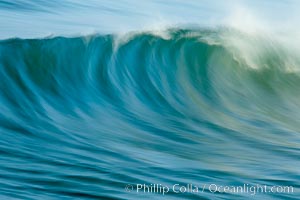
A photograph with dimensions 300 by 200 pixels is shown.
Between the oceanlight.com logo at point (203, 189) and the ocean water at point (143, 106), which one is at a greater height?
the ocean water at point (143, 106)

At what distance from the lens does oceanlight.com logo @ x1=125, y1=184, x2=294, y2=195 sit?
6938mm

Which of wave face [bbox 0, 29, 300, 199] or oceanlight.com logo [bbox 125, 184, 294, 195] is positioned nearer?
oceanlight.com logo [bbox 125, 184, 294, 195]

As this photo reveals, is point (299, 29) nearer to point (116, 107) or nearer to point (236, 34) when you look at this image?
point (236, 34)

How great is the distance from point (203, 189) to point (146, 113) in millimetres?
3596

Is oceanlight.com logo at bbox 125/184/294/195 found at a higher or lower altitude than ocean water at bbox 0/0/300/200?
lower

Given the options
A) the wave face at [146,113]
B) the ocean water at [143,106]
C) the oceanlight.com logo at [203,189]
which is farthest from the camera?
the wave face at [146,113]

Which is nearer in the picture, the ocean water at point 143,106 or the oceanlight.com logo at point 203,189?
the oceanlight.com logo at point 203,189

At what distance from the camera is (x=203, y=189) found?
23.2 ft

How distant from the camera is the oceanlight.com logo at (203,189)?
22.8ft

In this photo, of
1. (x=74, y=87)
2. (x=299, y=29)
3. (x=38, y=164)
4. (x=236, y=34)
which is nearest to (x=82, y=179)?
(x=38, y=164)

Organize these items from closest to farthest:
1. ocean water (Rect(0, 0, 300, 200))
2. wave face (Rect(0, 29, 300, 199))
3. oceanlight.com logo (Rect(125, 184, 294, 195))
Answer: oceanlight.com logo (Rect(125, 184, 294, 195)) → ocean water (Rect(0, 0, 300, 200)) → wave face (Rect(0, 29, 300, 199))

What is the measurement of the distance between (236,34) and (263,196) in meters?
8.59

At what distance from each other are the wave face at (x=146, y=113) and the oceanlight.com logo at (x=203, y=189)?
0.10 m

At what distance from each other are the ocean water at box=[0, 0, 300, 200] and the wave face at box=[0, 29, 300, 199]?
0.07 ft
